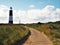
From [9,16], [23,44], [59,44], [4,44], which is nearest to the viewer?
[4,44]

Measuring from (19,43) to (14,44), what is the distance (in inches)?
68.3

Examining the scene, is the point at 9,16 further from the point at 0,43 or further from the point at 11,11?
the point at 0,43

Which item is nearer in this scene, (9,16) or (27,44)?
(27,44)

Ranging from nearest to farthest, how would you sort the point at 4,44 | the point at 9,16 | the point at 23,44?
the point at 4,44 → the point at 23,44 → the point at 9,16

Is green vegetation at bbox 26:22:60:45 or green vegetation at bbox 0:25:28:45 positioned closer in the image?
green vegetation at bbox 0:25:28:45

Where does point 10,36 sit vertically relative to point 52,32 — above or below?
Answer: above

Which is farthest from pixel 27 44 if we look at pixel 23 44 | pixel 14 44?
pixel 14 44

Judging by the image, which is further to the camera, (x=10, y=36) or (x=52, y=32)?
(x=52, y=32)

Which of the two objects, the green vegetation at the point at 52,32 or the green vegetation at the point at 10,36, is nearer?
the green vegetation at the point at 10,36

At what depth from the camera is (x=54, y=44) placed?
95.6ft

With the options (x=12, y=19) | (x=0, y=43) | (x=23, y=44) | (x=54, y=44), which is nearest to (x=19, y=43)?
(x=23, y=44)

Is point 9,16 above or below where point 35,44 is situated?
above

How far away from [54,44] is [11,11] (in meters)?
37.2

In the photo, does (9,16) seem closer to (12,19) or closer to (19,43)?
(12,19)
